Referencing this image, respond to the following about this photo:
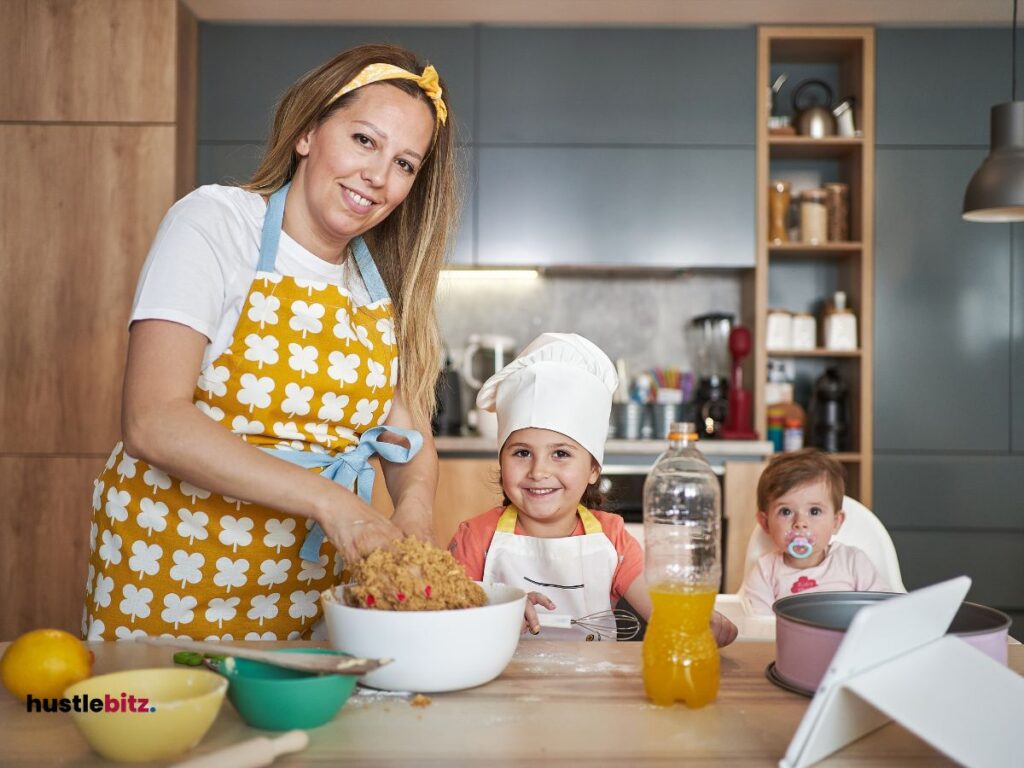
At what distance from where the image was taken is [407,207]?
1.54 meters

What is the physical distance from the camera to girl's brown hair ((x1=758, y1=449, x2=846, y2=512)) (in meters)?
2.14

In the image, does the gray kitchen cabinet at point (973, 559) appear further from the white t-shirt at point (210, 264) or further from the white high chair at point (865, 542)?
the white t-shirt at point (210, 264)

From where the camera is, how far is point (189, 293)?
116cm

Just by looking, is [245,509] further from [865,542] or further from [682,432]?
[865,542]

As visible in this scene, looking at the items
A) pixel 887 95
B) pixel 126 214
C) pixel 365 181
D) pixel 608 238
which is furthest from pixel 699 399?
pixel 365 181

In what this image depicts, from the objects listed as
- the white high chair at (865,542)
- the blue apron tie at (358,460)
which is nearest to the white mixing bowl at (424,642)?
the blue apron tie at (358,460)

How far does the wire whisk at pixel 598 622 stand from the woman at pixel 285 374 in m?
0.21

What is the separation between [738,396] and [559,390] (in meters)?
1.96

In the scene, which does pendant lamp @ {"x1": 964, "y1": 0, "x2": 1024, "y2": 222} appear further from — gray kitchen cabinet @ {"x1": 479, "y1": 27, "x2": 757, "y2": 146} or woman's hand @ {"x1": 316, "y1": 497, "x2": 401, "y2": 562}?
woman's hand @ {"x1": 316, "y1": 497, "x2": 401, "y2": 562}

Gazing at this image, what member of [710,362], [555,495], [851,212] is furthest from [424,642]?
[851,212]

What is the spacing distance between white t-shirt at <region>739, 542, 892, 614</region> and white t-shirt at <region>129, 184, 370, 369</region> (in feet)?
3.91

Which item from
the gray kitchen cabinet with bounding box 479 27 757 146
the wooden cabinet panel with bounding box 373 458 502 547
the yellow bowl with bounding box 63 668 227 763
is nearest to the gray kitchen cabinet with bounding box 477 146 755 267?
the gray kitchen cabinet with bounding box 479 27 757 146

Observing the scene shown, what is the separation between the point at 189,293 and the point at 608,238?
2564mm

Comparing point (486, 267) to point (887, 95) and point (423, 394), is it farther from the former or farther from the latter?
point (423, 394)
